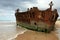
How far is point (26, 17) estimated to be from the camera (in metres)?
18.0

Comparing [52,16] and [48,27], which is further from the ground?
[52,16]

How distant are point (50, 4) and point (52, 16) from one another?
1271mm

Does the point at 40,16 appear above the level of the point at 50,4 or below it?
below

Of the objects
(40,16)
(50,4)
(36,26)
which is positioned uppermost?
(50,4)

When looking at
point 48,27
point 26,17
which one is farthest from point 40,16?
point 26,17

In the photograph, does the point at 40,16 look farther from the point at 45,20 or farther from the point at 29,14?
the point at 29,14

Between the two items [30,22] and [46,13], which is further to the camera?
[30,22]

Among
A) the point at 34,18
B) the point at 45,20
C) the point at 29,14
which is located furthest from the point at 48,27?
the point at 29,14

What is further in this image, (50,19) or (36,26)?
(36,26)

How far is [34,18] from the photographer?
15.9 m

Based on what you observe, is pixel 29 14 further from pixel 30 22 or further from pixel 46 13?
pixel 46 13

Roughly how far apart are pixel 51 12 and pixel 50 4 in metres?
0.82

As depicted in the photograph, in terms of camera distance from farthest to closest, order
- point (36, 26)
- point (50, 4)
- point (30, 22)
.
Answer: point (30, 22) < point (36, 26) < point (50, 4)

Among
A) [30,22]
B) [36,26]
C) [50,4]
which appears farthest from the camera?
[30,22]
